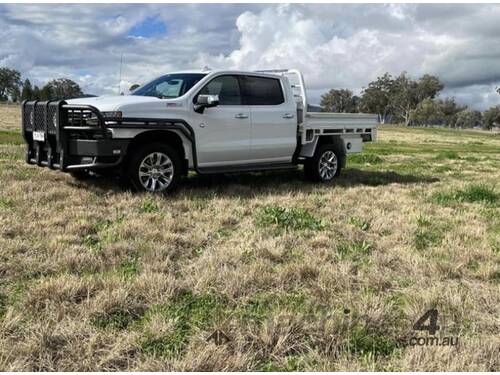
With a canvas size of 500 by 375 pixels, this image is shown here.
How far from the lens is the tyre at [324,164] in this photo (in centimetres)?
973

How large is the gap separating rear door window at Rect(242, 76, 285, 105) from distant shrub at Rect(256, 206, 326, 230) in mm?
2705

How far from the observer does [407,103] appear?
109m

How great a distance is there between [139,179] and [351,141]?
4.86 metres

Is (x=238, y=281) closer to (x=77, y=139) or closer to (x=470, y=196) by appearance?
(x=77, y=139)

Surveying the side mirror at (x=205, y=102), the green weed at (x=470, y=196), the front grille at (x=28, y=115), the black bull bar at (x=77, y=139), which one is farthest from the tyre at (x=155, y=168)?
the green weed at (x=470, y=196)

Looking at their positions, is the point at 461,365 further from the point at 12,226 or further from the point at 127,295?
the point at 12,226

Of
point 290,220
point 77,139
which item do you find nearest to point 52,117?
point 77,139

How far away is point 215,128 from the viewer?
8055 millimetres

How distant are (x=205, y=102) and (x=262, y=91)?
4.91ft

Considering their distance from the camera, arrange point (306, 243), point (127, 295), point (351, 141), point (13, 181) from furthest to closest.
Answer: point (351, 141)
point (13, 181)
point (306, 243)
point (127, 295)

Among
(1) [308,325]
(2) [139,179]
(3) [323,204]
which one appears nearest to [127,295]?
(1) [308,325]

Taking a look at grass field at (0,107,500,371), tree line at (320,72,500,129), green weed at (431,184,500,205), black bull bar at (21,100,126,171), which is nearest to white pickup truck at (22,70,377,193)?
black bull bar at (21,100,126,171)

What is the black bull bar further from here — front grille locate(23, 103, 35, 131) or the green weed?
the green weed

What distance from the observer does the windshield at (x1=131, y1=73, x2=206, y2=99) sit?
794 cm
